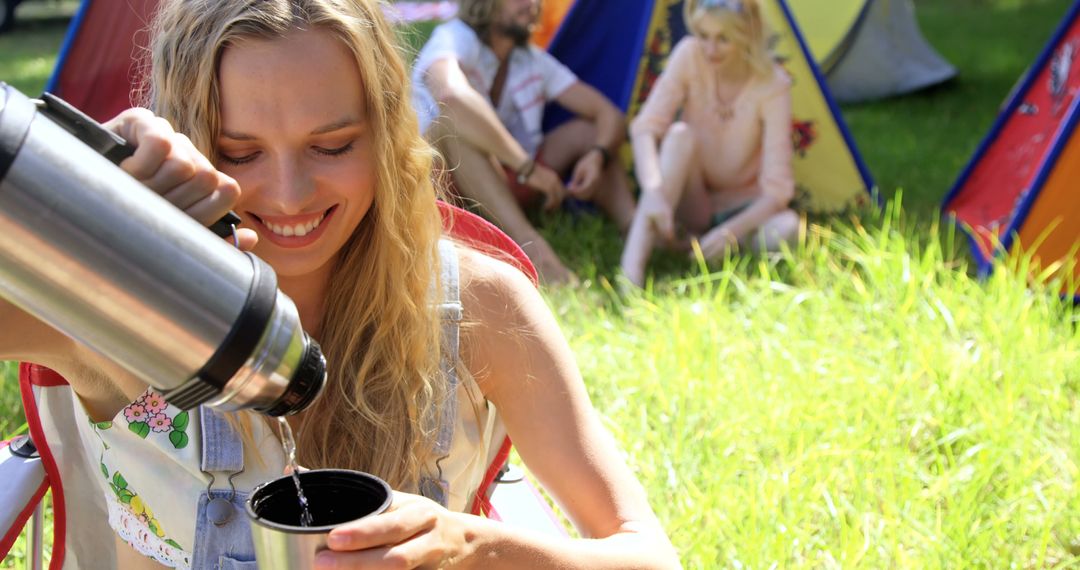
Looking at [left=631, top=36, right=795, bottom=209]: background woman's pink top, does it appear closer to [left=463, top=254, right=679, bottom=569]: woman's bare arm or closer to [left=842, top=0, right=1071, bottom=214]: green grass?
[left=842, top=0, right=1071, bottom=214]: green grass

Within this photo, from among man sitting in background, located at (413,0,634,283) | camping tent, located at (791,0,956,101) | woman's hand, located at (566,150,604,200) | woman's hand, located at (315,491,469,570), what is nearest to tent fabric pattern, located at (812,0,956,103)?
camping tent, located at (791,0,956,101)

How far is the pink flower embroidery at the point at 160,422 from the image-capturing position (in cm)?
146

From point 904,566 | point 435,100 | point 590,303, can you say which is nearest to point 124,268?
point 904,566

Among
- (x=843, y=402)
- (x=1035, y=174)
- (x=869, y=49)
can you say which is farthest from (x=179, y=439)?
(x=869, y=49)

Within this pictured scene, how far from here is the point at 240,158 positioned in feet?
4.64

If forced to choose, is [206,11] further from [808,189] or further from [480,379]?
[808,189]

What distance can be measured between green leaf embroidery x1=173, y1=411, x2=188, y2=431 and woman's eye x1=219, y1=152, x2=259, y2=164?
1.06ft

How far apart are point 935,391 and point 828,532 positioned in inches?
23.1

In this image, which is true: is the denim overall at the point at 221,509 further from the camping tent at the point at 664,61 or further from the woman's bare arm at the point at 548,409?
the camping tent at the point at 664,61

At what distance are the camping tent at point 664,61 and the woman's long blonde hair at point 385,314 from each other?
3013mm

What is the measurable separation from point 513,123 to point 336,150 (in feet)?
10.0

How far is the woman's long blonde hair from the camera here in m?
1.49

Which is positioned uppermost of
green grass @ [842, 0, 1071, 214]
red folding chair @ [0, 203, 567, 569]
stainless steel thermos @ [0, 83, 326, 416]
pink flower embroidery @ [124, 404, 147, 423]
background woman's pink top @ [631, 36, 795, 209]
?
→ stainless steel thermos @ [0, 83, 326, 416]

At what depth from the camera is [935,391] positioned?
2668mm
